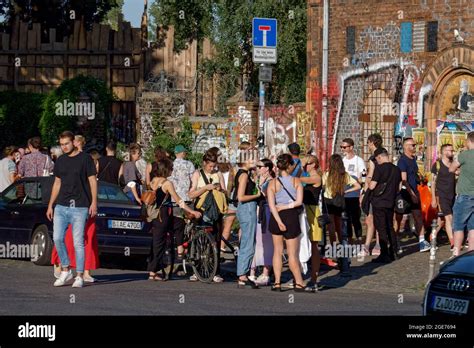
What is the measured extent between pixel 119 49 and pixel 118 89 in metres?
1.24

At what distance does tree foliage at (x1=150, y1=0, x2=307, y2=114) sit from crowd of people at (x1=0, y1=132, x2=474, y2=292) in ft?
54.8

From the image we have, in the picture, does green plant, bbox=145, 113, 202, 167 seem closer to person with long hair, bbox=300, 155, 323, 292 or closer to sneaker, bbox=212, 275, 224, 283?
sneaker, bbox=212, 275, 224, 283

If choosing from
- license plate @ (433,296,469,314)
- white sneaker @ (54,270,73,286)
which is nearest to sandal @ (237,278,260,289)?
white sneaker @ (54,270,73,286)

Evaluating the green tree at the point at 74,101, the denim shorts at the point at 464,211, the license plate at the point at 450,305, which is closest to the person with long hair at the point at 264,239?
the denim shorts at the point at 464,211

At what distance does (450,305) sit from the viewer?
11.5 m

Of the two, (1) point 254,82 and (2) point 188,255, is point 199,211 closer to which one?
(2) point 188,255

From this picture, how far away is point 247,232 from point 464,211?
3227 millimetres

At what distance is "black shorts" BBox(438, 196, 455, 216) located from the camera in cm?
2102

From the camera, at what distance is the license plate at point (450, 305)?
445 inches

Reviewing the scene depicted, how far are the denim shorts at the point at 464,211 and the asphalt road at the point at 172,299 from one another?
5.75 ft

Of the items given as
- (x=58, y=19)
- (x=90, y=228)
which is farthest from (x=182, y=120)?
(x=90, y=228)

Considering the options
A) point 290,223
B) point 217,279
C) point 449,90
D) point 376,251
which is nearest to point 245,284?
point 217,279

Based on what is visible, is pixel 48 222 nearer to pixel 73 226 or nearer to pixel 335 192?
pixel 73 226

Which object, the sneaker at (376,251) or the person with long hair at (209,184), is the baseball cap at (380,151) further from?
the person with long hair at (209,184)
